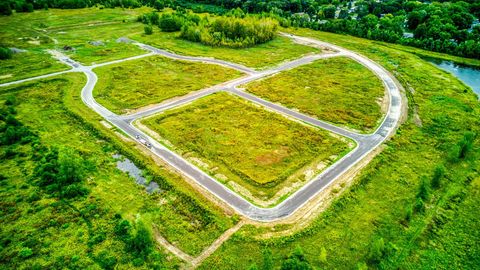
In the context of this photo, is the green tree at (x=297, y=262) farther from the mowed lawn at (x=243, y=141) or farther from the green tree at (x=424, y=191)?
the green tree at (x=424, y=191)

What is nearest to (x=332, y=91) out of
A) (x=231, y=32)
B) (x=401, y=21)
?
(x=231, y=32)

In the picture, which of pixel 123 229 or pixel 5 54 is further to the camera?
pixel 5 54

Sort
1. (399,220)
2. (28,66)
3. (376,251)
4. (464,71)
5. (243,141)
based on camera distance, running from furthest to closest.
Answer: (464,71)
(28,66)
(243,141)
(399,220)
(376,251)

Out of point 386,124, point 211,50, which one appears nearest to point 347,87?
A: point 386,124

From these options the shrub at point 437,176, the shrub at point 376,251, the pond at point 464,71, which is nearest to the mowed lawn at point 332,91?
the shrub at point 437,176

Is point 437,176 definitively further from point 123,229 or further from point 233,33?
point 233,33

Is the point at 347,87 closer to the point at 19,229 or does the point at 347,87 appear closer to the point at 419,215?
the point at 419,215

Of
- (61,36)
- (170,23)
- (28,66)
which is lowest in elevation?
(28,66)
